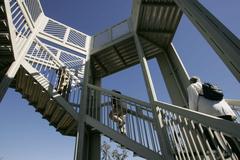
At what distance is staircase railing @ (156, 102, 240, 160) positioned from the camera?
1743 mm

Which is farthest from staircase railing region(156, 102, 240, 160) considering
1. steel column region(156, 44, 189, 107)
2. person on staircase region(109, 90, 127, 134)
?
steel column region(156, 44, 189, 107)

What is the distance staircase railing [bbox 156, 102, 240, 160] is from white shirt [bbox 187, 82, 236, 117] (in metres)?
0.24

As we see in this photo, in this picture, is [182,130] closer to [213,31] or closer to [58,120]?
[213,31]

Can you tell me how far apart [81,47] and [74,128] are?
302 cm

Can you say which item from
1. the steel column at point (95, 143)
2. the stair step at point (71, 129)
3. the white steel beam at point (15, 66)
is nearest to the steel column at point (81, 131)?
the steel column at point (95, 143)

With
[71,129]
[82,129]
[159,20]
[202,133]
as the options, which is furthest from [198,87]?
[71,129]

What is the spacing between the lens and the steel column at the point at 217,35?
4.58ft

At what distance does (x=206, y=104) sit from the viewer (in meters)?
2.46

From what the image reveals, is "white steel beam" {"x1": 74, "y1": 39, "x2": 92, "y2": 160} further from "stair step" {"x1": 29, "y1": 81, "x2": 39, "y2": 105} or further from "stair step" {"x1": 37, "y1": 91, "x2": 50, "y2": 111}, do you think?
"stair step" {"x1": 29, "y1": 81, "x2": 39, "y2": 105}

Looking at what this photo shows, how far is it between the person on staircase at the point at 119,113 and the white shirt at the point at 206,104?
6.77 feet

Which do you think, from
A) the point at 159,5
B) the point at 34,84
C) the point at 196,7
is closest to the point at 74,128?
the point at 34,84

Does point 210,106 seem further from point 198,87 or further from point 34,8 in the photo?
point 34,8

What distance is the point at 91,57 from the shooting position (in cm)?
702

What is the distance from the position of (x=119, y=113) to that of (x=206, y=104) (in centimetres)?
258
